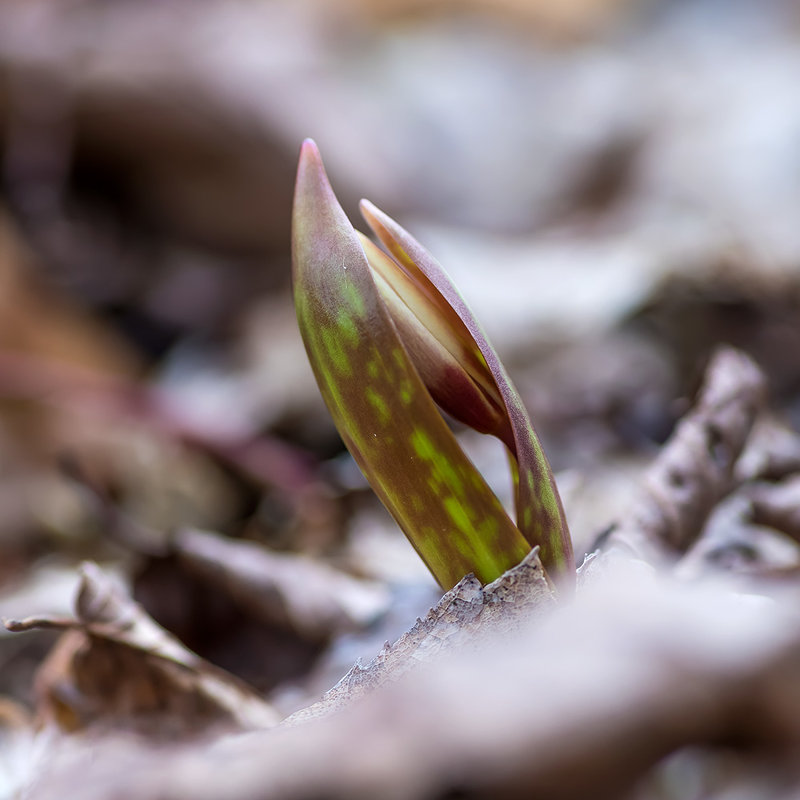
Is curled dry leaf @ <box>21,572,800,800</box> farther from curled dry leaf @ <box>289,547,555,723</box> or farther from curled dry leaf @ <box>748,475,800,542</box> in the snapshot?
curled dry leaf @ <box>748,475,800,542</box>

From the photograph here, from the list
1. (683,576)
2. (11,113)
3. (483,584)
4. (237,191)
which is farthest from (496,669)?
(11,113)

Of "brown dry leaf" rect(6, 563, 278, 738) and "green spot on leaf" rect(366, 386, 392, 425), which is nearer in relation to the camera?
"green spot on leaf" rect(366, 386, 392, 425)

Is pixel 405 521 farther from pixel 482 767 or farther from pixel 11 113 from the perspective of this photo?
pixel 11 113

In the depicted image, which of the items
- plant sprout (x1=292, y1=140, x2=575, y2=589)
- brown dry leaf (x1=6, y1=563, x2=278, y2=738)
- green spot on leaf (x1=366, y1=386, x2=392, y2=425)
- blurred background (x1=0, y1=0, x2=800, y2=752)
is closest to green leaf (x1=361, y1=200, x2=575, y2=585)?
plant sprout (x1=292, y1=140, x2=575, y2=589)

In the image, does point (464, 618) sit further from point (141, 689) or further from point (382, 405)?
point (141, 689)

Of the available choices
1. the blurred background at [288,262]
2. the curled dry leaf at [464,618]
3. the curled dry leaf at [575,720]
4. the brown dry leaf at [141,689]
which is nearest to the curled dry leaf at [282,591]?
the blurred background at [288,262]

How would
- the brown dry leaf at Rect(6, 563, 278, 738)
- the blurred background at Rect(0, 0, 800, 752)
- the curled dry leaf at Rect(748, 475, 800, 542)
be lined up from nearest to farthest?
the brown dry leaf at Rect(6, 563, 278, 738) < the curled dry leaf at Rect(748, 475, 800, 542) < the blurred background at Rect(0, 0, 800, 752)

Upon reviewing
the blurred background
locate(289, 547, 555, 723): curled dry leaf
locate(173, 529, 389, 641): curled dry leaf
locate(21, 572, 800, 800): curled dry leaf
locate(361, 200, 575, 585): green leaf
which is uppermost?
the blurred background

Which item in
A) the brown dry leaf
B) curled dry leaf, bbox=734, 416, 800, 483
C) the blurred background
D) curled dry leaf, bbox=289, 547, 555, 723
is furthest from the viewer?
the blurred background
